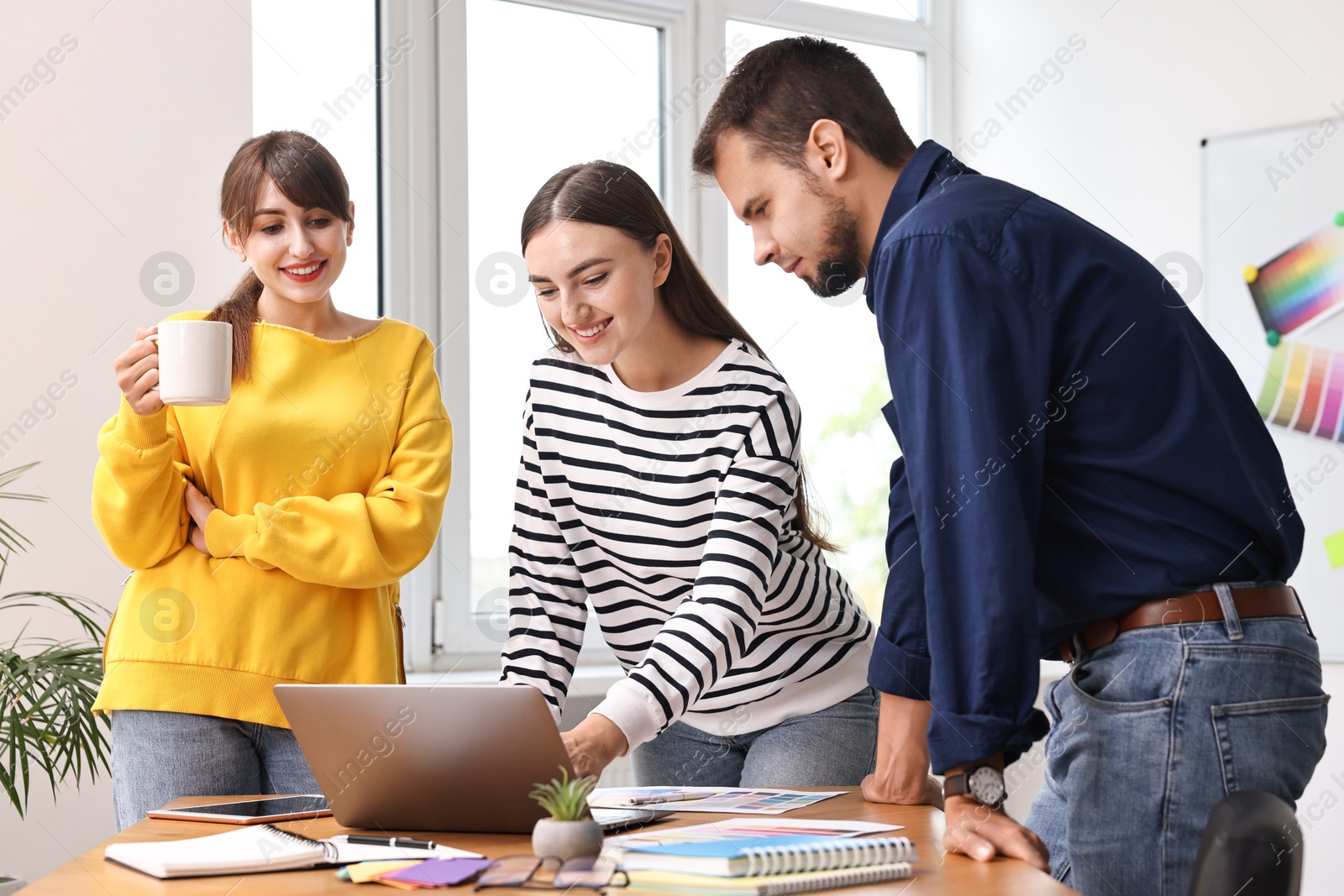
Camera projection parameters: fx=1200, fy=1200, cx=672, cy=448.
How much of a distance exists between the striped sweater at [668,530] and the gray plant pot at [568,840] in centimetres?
60

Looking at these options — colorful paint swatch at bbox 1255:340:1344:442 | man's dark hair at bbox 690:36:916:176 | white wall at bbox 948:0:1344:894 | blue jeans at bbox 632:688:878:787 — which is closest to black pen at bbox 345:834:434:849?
blue jeans at bbox 632:688:878:787

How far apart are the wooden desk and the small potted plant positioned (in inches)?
2.1

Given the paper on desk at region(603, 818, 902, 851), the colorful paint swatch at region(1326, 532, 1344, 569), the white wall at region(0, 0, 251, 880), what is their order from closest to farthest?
the paper on desk at region(603, 818, 902, 851)
the white wall at region(0, 0, 251, 880)
the colorful paint swatch at region(1326, 532, 1344, 569)

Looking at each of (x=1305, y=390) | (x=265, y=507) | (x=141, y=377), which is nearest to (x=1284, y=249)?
(x=1305, y=390)

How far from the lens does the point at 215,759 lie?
1.59m

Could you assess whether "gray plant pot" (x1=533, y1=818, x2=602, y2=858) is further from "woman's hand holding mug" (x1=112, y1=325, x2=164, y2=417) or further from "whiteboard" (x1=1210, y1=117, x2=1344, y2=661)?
"whiteboard" (x1=1210, y1=117, x2=1344, y2=661)

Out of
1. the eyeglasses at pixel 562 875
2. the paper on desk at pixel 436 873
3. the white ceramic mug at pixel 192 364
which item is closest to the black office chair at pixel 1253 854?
the eyeglasses at pixel 562 875

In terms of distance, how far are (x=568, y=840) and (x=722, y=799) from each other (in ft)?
1.35

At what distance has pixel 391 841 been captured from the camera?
3.73 ft

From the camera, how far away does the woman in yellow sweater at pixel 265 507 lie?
161cm

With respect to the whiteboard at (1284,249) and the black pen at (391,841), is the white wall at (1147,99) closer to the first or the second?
the whiteboard at (1284,249)

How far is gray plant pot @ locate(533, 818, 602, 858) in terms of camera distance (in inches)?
39.2

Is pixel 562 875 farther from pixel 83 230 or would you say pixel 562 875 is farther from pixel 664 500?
pixel 83 230

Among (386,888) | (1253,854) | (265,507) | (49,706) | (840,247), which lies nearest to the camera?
(1253,854)
